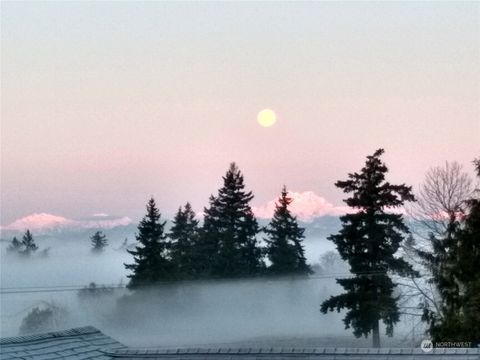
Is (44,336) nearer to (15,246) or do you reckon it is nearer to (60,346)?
(60,346)

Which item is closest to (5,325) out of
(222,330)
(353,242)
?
(222,330)

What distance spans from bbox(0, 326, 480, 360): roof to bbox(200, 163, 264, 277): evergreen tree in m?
50.3

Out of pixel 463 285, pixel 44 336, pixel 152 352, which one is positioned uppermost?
pixel 463 285

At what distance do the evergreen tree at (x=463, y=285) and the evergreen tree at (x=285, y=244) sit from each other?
41818mm

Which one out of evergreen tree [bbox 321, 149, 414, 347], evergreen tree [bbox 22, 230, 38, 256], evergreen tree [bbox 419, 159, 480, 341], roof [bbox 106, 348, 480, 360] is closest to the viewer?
roof [bbox 106, 348, 480, 360]

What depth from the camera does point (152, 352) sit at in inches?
722

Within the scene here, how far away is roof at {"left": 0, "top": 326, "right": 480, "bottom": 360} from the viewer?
1517cm

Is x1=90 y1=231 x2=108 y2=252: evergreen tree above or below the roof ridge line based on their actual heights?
above

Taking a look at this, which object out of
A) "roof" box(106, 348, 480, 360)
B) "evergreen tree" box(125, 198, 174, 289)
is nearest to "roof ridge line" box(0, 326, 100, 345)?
"roof" box(106, 348, 480, 360)

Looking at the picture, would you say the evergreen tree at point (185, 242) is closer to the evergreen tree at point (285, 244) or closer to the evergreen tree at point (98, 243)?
the evergreen tree at point (285, 244)

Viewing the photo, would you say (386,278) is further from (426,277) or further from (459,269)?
(459,269)

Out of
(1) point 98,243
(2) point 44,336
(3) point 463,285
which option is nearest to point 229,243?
(3) point 463,285

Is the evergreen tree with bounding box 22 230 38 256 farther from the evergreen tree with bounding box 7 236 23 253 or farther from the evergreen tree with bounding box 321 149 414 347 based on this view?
the evergreen tree with bounding box 321 149 414 347

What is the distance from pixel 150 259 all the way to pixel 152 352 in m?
47.8
